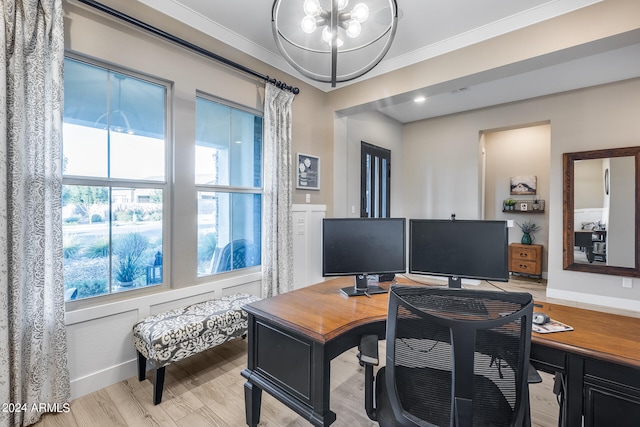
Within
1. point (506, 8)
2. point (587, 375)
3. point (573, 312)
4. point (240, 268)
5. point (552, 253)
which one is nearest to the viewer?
point (587, 375)

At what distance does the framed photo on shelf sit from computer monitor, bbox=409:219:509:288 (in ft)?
6.14

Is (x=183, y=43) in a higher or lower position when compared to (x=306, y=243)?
higher

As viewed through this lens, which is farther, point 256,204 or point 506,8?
point 256,204

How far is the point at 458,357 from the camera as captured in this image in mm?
961

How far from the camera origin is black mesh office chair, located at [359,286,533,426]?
96 cm

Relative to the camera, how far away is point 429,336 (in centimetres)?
106

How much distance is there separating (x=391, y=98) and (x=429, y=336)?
9.49 feet

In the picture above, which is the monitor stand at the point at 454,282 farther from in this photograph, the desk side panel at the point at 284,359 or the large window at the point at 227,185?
the large window at the point at 227,185

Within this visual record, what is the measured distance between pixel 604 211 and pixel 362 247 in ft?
13.3

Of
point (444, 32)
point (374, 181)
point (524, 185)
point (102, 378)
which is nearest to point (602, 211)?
point (524, 185)

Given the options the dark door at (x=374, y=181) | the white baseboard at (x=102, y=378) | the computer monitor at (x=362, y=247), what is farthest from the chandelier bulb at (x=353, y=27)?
the dark door at (x=374, y=181)

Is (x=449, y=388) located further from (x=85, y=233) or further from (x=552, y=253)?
(x=552, y=253)

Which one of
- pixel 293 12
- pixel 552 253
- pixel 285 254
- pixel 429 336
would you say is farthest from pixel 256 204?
pixel 552 253

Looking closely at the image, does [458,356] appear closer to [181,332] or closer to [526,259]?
[181,332]
